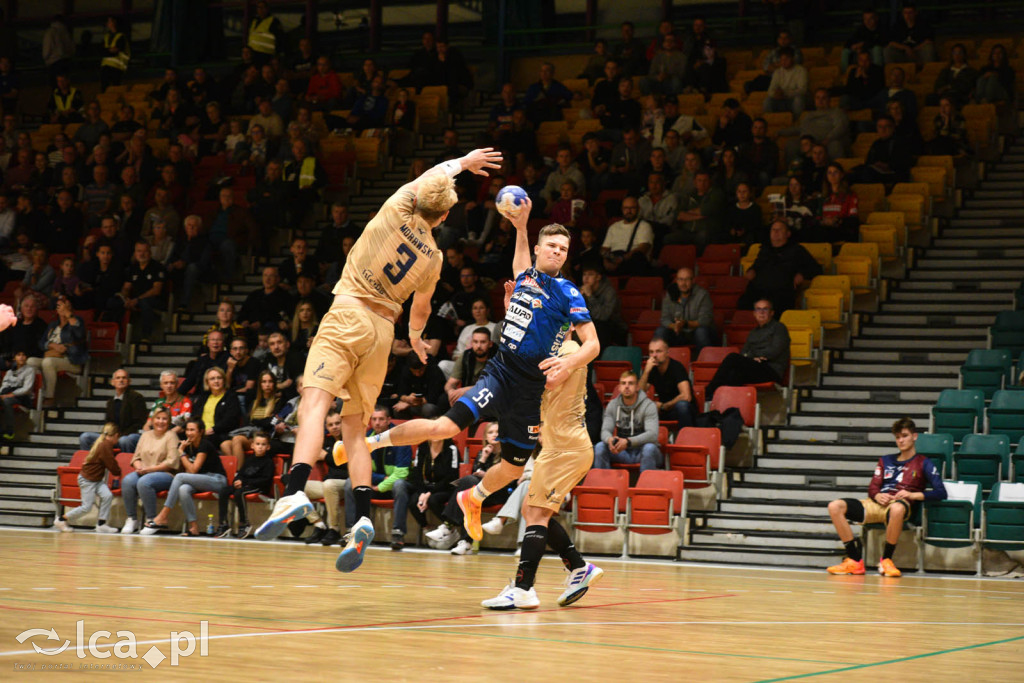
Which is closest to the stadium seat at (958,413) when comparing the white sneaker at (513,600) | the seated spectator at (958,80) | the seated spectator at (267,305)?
the seated spectator at (958,80)

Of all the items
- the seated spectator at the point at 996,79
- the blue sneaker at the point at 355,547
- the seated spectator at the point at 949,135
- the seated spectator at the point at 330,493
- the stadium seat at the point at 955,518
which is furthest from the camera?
the seated spectator at the point at 996,79

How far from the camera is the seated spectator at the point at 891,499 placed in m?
11.4

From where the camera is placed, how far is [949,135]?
1669 centimetres

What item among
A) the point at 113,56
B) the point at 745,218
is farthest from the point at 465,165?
the point at 113,56

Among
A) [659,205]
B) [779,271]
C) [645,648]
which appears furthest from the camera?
[659,205]

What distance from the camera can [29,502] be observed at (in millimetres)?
15531

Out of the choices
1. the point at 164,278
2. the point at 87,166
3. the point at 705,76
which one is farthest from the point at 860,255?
the point at 87,166

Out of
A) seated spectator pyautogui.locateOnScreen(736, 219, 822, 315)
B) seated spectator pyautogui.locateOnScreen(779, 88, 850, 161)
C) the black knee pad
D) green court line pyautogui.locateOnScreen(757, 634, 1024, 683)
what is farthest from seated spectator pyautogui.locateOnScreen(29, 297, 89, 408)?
green court line pyautogui.locateOnScreen(757, 634, 1024, 683)

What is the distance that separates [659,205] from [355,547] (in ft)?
36.1

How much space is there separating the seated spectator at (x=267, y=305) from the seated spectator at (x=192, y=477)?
249 cm

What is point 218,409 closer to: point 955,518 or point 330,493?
point 330,493

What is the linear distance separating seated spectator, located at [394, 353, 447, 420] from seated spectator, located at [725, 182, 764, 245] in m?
4.62

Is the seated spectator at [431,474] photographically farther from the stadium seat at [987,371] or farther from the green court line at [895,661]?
the green court line at [895,661]

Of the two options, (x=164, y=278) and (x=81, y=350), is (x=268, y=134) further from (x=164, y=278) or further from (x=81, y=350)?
(x=81, y=350)
